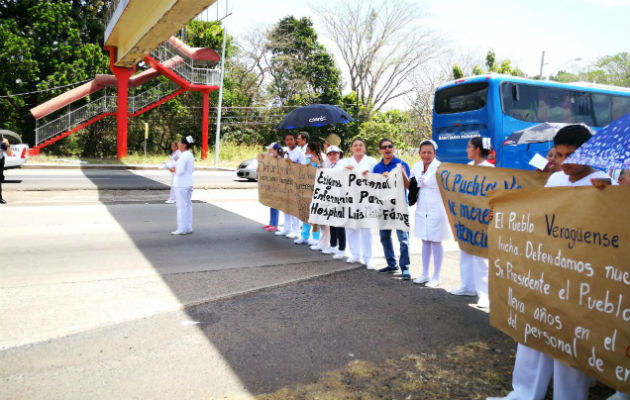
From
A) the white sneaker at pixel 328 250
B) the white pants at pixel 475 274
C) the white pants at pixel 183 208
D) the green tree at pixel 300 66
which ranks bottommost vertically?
the white sneaker at pixel 328 250

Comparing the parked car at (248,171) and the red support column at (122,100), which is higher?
the red support column at (122,100)

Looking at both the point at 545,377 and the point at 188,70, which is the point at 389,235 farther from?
the point at 188,70

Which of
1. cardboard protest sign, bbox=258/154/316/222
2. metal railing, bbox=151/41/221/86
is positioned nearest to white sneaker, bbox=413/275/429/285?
cardboard protest sign, bbox=258/154/316/222

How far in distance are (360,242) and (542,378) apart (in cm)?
451

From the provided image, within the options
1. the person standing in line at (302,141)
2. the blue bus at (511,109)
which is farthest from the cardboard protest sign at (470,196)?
the blue bus at (511,109)

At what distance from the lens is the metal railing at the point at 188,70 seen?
31.9 m

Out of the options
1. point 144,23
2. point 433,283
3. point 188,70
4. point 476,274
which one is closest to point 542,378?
point 476,274

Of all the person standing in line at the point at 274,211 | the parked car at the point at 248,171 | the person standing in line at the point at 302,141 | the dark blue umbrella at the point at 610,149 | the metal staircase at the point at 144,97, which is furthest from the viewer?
the metal staircase at the point at 144,97

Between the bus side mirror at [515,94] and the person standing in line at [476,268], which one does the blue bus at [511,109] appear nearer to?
the bus side mirror at [515,94]

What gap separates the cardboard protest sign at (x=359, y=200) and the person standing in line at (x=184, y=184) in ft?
8.49

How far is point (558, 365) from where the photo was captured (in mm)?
3252

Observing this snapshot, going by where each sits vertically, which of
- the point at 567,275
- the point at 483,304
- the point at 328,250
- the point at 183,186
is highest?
the point at 183,186

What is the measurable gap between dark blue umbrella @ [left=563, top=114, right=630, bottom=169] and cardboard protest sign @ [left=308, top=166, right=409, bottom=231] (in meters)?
3.91

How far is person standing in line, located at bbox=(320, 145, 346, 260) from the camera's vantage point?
804 cm
